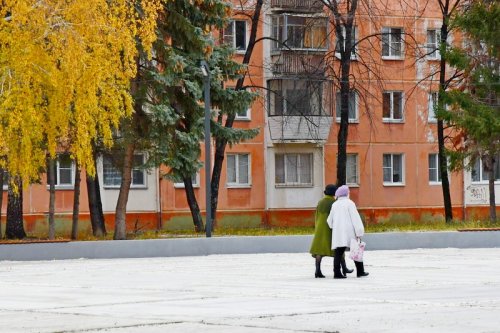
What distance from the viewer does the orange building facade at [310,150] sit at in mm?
65062

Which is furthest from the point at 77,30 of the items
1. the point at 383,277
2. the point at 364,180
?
the point at 364,180

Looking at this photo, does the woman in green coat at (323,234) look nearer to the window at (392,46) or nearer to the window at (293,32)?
the window at (293,32)

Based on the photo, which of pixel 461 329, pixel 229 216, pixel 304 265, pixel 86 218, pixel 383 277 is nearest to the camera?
pixel 461 329

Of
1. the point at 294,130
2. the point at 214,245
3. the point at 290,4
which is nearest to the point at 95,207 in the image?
the point at 214,245

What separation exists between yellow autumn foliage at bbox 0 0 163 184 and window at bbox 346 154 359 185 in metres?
38.0

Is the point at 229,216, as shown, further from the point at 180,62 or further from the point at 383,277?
the point at 383,277

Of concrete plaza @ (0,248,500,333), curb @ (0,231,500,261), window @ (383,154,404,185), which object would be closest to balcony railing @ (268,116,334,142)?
window @ (383,154,404,185)

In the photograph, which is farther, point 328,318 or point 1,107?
point 1,107

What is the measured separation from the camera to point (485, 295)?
19.2m

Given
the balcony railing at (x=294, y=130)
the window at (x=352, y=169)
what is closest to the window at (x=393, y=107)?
the window at (x=352, y=169)

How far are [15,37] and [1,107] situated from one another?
1631 millimetres

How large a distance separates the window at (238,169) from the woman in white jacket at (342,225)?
4456 cm

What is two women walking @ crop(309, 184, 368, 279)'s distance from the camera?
24438 millimetres

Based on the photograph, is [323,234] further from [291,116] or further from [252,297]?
[291,116]
